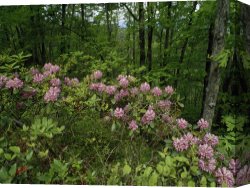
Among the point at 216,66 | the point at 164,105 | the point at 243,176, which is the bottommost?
the point at 243,176

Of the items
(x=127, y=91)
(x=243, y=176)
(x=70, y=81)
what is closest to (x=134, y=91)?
(x=127, y=91)

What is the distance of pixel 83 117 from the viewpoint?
14.2 feet

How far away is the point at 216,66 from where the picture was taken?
4.28 metres

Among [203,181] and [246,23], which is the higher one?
[246,23]

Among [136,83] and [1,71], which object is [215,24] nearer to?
[136,83]

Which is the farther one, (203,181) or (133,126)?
(133,126)

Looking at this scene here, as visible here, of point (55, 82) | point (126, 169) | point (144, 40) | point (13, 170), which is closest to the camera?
point (13, 170)

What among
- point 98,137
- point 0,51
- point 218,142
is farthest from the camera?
point 0,51

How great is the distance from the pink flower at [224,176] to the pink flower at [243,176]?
16cm

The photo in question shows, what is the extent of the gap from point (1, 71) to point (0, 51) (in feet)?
0.69

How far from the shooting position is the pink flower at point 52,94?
4227mm

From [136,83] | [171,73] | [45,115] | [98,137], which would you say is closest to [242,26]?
[171,73]

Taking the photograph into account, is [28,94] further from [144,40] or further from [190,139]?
[190,139]

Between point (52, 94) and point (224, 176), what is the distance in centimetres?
164
